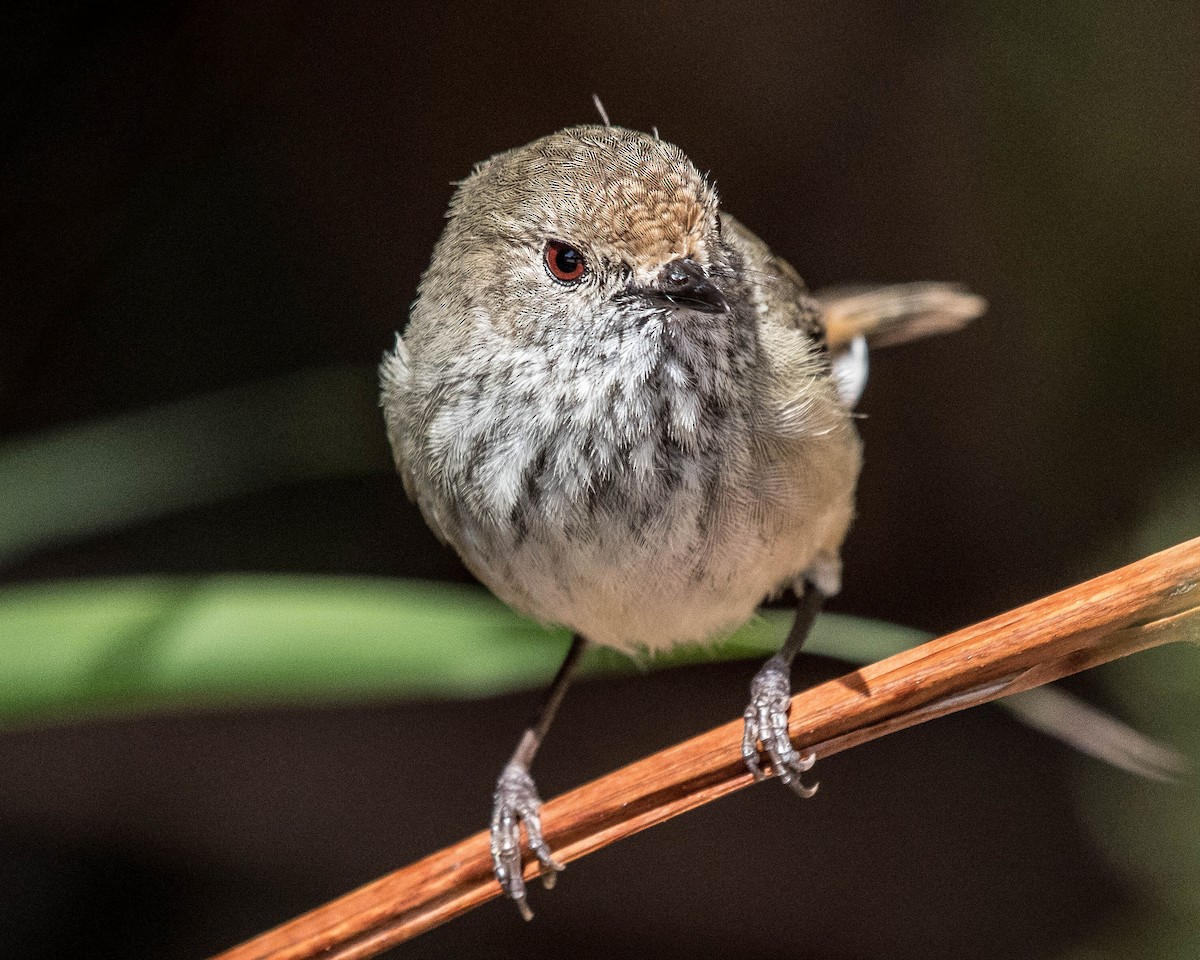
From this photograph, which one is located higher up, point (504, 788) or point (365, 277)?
point (365, 277)

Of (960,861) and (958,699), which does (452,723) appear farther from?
(958,699)

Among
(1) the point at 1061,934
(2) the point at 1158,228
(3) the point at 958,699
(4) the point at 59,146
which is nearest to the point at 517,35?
(4) the point at 59,146

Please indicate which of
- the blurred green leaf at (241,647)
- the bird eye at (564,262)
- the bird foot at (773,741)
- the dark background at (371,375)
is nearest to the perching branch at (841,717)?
the bird foot at (773,741)

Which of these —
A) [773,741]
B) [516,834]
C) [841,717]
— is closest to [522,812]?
[516,834]

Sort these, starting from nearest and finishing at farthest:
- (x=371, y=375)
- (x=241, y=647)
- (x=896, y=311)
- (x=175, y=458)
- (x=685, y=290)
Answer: (x=685, y=290), (x=241, y=647), (x=175, y=458), (x=896, y=311), (x=371, y=375)

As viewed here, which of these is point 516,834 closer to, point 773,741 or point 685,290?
point 773,741

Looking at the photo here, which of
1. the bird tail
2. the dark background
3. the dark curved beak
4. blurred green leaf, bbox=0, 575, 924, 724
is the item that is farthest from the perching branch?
the dark background
